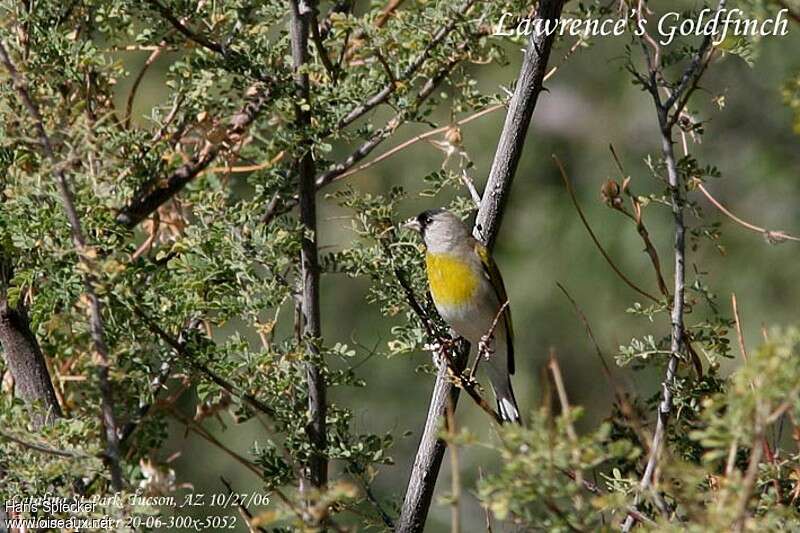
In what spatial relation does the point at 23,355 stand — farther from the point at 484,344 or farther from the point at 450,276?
the point at 450,276

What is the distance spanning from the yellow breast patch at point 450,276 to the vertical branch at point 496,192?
3.67 feet

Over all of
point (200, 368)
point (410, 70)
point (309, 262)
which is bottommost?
point (200, 368)

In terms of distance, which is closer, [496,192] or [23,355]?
[496,192]

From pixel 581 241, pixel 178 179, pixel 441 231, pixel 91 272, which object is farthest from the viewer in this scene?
pixel 581 241

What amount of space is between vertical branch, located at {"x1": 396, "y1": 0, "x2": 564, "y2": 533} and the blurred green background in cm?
389

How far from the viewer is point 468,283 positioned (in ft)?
11.1

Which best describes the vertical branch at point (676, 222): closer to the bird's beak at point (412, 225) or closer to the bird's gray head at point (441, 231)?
the bird's beak at point (412, 225)

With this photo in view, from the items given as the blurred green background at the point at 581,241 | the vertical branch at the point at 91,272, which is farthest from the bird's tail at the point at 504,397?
the blurred green background at the point at 581,241

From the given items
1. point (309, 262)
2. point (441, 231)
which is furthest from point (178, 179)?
point (441, 231)

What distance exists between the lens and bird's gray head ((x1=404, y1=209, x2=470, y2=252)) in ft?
10.8

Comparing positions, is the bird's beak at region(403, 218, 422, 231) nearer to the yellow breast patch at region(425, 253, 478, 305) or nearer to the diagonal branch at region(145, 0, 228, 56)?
the yellow breast patch at region(425, 253, 478, 305)

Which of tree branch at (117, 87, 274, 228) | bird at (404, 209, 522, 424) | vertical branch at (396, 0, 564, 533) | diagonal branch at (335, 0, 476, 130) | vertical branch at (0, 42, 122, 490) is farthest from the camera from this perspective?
bird at (404, 209, 522, 424)

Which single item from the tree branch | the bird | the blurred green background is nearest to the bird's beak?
the bird

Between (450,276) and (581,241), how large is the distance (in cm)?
331
